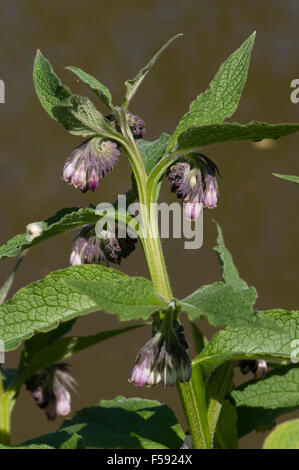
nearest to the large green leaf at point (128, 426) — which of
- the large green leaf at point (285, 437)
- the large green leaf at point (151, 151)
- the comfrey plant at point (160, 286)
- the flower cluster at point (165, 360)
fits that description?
the comfrey plant at point (160, 286)

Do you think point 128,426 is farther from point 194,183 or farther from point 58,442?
point 194,183

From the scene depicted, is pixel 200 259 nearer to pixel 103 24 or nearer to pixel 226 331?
pixel 103 24

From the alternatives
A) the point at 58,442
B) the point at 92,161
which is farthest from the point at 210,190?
the point at 58,442

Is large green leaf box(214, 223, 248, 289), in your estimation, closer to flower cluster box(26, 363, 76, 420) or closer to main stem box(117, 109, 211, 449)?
main stem box(117, 109, 211, 449)

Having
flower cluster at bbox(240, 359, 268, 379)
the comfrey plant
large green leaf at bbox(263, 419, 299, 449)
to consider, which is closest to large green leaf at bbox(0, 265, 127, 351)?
the comfrey plant
